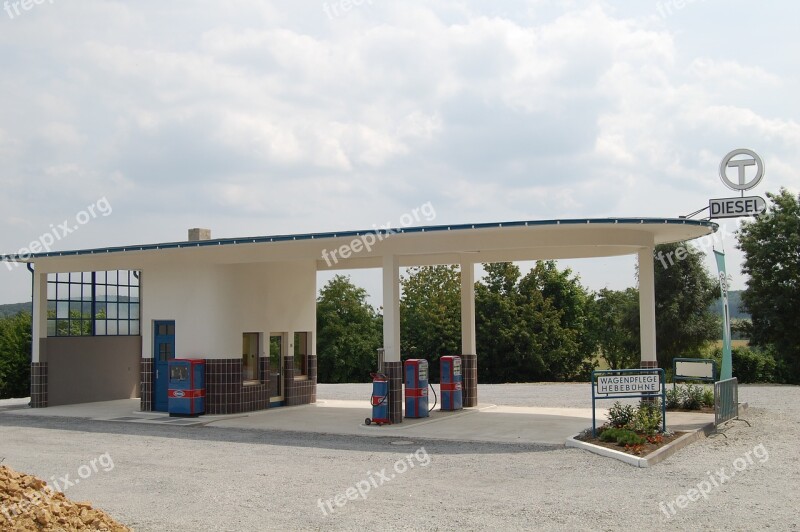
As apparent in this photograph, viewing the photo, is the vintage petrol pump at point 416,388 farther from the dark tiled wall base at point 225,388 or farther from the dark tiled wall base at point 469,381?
the dark tiled wall base at point 225,388

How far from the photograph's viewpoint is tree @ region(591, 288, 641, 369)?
144 ft

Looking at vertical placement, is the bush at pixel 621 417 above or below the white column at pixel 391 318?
A: below

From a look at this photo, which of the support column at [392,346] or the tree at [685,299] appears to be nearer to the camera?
the support column at [392,346]

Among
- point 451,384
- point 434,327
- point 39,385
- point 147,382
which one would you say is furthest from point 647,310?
point 434,327

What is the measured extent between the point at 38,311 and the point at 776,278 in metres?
26.5

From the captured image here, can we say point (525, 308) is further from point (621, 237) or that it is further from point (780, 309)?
point (621, 237)

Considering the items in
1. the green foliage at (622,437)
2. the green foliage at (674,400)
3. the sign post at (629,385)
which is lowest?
the green foliage at (622,437)

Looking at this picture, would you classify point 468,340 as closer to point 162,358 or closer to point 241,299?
point 241,299

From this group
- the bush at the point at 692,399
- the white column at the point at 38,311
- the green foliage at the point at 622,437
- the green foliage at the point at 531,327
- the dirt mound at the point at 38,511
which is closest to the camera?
the dirt mound at the point at 38,511

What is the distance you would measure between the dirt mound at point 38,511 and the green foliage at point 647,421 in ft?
27.9

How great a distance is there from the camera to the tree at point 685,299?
36906 millimetres

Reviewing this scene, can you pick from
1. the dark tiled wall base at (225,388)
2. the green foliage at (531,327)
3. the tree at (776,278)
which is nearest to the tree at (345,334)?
the green foliage at (531,327)

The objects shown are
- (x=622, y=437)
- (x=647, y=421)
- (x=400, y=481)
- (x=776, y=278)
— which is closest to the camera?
(x=400, y=481)

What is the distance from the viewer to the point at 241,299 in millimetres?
19281
